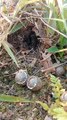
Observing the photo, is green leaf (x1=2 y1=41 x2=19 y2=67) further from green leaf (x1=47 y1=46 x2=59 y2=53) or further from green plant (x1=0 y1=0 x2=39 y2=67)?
green leaf (x1=47 y1=46 x2=59 y2=53)

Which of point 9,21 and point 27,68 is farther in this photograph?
point 27,68

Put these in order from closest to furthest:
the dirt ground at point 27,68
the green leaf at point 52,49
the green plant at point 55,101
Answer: the green plant at point 55,101 → the dirt ground at point 27,68 → the green leaf at point 52,49

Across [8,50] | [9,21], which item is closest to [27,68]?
[8,50]

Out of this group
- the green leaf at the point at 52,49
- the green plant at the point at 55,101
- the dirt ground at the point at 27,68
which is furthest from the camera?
the green leaf at the point at 52,49

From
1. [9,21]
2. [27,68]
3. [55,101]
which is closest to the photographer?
[55,101]

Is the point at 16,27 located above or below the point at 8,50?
above

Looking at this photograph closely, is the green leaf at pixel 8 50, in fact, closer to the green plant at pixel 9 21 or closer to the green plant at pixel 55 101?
the green plant at pixel 9 21

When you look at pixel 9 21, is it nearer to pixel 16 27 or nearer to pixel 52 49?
pixel 16 27

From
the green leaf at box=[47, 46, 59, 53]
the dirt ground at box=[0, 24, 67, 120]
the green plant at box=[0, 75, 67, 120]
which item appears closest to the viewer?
the green plant at box=[0, 75, 67, 120]

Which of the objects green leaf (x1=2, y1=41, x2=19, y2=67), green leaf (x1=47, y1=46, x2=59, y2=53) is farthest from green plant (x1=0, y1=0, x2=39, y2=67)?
green leaf (x1=47, y1=46, x2=59, y2=53)

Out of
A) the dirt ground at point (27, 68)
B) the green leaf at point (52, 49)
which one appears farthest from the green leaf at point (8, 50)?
the green leaf at point (52, 49)
